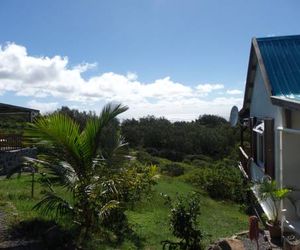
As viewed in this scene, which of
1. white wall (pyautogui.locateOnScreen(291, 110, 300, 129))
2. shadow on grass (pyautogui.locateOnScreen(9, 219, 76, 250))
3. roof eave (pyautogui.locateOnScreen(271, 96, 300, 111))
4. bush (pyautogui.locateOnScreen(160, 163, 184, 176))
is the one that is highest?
roof eave (pyautogui.locateOnScreen(271, 96, 300, 111))

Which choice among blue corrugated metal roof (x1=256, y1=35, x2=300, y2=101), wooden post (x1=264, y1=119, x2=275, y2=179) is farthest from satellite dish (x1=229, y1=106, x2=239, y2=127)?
wooden post (x1=264, y1=119, x2=275, y2=179)

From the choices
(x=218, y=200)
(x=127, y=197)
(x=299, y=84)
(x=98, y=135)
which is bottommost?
(x=218, y=200)

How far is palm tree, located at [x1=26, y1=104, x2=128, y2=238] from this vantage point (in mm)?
7840

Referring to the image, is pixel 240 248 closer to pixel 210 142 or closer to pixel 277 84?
pixel 277 84

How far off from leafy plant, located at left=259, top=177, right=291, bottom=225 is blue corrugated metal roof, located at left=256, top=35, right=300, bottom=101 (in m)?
1.75

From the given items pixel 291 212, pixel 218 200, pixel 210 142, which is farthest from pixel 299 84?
pixel 210 142

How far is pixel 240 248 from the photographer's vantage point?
23.9ft

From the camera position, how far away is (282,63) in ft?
32.0

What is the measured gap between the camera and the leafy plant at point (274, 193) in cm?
770

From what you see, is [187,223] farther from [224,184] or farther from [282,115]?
[224,184]

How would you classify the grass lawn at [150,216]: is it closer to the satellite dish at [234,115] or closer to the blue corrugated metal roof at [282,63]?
the satellite dish at [234,115]

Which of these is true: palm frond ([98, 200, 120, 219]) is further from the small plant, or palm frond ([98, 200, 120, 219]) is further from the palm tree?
the small plant

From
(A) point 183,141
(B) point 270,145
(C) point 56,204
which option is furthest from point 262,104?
(A) point 183,141

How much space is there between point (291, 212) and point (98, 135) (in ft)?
13.6
